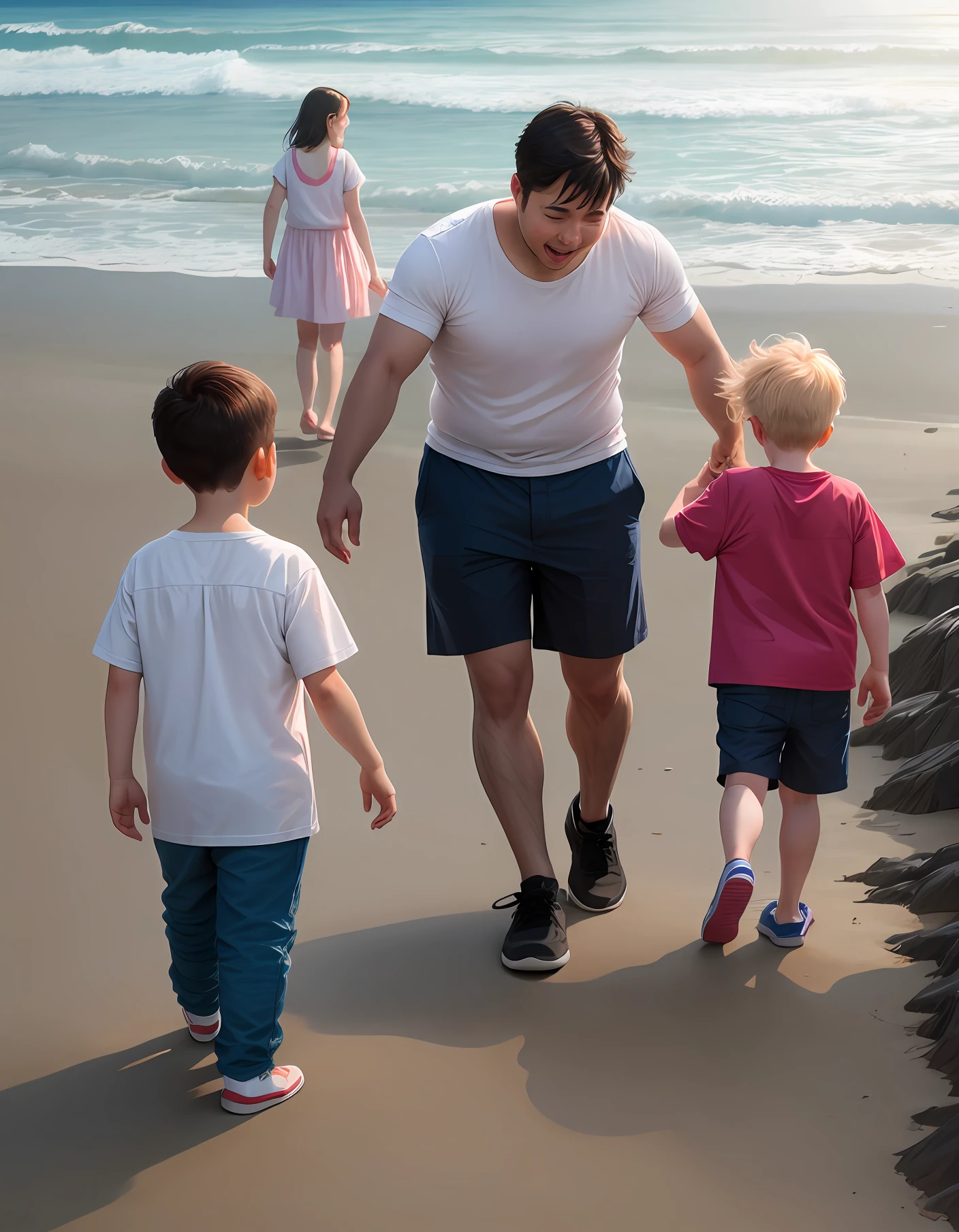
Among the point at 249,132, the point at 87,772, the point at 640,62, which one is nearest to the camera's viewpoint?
the point at 87,772

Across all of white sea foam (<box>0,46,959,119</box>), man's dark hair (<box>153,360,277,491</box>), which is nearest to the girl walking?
man's dark hair (<box>153,360,277,491</box>)

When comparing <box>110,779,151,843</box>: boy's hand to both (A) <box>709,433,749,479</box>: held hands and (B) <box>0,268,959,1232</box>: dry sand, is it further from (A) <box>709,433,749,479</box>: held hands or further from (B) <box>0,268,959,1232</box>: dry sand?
(A) <box>709,433,749,479</box>: held hands

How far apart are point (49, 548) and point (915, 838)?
3309mm

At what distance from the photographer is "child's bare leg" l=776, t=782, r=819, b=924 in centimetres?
257

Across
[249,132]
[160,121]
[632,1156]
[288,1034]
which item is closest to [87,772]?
[288,1034]

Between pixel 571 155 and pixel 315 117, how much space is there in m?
4.14

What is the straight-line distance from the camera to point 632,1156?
1997 millimetres

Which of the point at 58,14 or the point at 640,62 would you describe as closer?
the point at 640,62

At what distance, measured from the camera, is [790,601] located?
2.53 m

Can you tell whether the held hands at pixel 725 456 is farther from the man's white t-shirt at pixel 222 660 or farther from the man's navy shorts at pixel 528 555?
the man's white t-shirt at pixel 222 660

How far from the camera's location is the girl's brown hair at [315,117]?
602 centimetres

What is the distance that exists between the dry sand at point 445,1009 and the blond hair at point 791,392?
104 centimetres

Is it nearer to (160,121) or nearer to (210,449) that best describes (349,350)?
(210,449)

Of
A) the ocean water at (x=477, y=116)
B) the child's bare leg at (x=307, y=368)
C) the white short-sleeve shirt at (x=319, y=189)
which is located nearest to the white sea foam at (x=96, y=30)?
the ocean water at (x=477, y=116)
